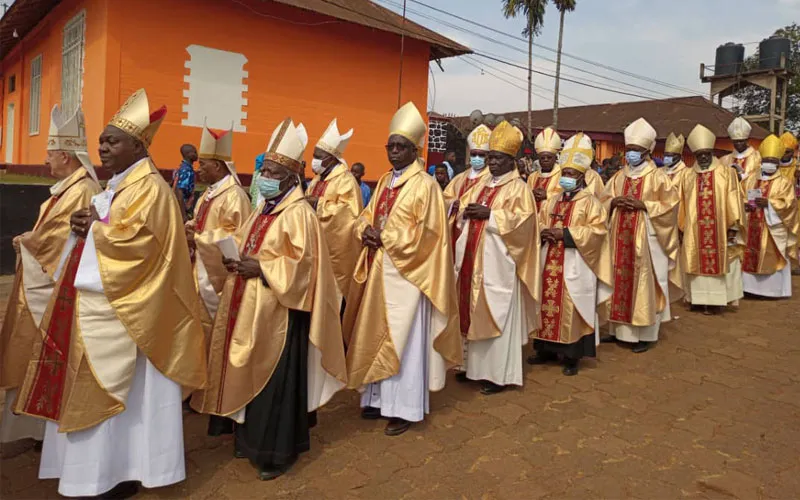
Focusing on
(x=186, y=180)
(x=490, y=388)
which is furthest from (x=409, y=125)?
(x=186, y=180)

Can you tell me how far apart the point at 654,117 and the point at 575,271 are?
97.5ft

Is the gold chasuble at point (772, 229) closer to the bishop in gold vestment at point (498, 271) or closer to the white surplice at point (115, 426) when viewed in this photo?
the bishop in gold vestment at point (498, 271)

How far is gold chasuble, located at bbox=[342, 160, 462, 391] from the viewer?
14.8 ft

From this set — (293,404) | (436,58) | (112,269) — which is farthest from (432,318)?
Answer: (436,58)

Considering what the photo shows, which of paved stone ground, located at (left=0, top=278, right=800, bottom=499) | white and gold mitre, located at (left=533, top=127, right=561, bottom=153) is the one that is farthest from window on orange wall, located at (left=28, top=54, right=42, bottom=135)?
paved stone ground, located at (left=0, top=278, right=800, bottom=499)

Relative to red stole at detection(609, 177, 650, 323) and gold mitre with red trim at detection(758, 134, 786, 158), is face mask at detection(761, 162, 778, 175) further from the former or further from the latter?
red stole at detection(609, 177, 650, 323)

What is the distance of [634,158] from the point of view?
742cm

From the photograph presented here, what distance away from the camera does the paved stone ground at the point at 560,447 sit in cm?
365

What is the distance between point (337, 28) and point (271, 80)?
2.24 meters

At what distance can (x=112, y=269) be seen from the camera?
309cm

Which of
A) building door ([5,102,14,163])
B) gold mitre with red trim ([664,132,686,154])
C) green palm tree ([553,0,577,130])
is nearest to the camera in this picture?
gold mitre with red trim ([664,132,686,154])

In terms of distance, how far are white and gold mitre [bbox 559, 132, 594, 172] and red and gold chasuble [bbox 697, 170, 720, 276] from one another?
12.5ft

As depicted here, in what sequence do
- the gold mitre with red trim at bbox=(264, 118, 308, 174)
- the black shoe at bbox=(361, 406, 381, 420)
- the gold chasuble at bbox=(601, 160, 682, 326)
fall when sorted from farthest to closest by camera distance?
the gold chasuble at bbox=(601, 160, 682, 326), the black shoe at bbox=(361, 406, 381, 420), the gold mitre with red trim at bbox=(264, 118, 308, 174)

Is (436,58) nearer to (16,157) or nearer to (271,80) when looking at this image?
(271,80)
